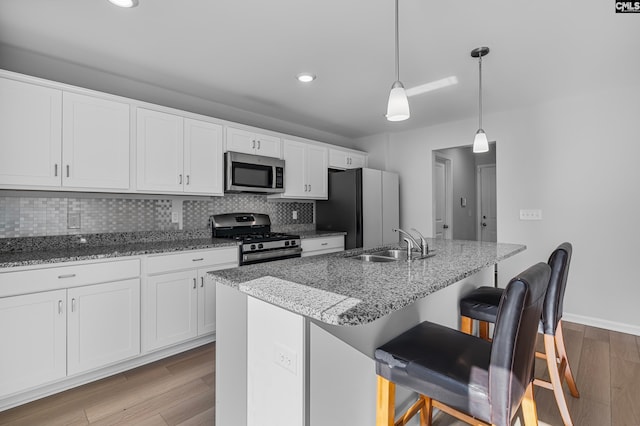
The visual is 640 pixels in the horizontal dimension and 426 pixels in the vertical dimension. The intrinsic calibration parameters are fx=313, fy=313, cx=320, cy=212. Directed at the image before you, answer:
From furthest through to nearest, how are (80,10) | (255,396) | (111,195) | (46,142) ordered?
(111,195)
(46,142)
(80,10)
(255,396)

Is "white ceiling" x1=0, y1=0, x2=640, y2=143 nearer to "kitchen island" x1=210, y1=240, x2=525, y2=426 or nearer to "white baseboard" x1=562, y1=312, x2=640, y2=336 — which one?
"kitchen island" x1=210, y1=240, x2=525, y2=426

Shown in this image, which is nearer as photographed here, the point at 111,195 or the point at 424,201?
the point at 111,195

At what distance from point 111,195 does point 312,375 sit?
256 centimetres

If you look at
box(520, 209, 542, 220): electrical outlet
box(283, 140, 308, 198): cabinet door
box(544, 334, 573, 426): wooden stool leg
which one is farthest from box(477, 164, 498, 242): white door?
box(544, 334, 573, 426): wooden stool leg

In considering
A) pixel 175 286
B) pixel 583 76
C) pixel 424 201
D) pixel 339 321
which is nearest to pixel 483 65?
pixel 583 76

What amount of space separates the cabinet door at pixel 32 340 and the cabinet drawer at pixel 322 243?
223cm

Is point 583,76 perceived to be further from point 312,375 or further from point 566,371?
point 312,375

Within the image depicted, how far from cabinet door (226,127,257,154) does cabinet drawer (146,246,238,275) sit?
1070mm

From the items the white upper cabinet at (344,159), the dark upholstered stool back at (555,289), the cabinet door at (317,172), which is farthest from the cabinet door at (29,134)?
the dark upholstered stool back at (555,289)

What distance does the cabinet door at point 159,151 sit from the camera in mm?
2672

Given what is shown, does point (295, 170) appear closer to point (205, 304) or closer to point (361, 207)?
point (361, 207)

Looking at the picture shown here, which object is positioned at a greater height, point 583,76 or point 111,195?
point 583,76

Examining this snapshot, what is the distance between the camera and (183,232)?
320cm

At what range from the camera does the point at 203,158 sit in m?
3.06
